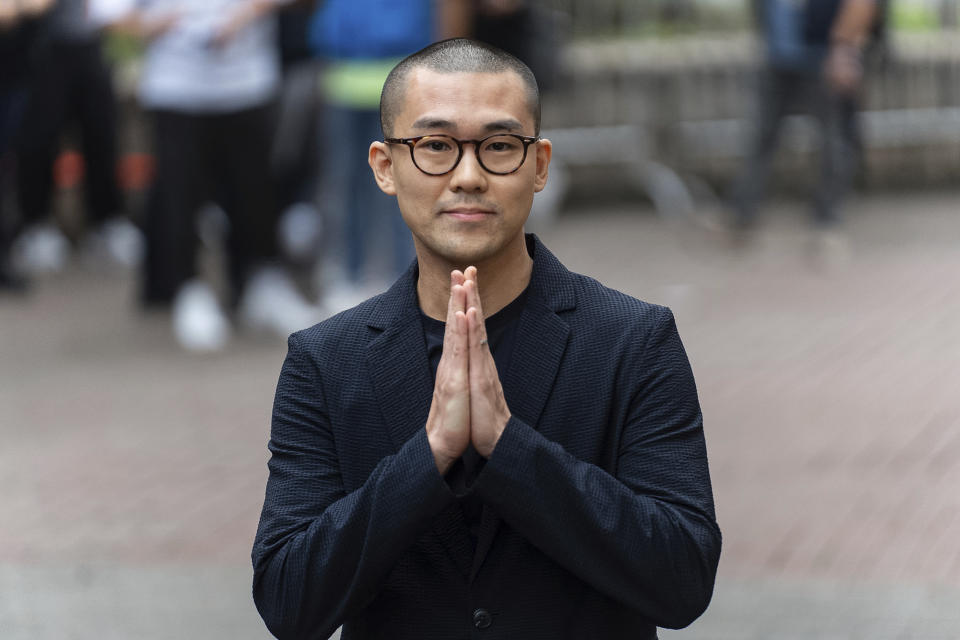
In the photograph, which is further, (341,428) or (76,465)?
(76,465)

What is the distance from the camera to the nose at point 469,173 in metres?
2.13

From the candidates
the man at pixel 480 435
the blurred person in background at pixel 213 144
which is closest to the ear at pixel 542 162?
the man at pixel 480 435

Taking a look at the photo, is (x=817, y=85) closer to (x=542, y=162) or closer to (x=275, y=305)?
(x=275, y=305)

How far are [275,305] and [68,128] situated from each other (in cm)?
301

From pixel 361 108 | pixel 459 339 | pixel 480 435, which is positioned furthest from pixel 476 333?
pixel 361 108

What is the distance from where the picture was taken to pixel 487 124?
2133mm

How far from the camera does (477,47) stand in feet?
7.20

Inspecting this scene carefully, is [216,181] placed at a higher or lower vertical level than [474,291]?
lower

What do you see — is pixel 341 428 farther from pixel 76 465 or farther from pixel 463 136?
pixel 76 465

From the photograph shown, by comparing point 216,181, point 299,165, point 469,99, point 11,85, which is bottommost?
point 299,165

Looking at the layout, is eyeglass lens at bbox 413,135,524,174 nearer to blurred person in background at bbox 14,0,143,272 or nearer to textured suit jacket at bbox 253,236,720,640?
textured suit jacket at bbox 253,236,720,640

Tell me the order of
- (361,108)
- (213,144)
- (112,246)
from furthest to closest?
(112,246), (213,144), (361,108)

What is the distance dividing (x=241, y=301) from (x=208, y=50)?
146 cm

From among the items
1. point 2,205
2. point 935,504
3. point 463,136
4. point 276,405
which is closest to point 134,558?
point 935,504
